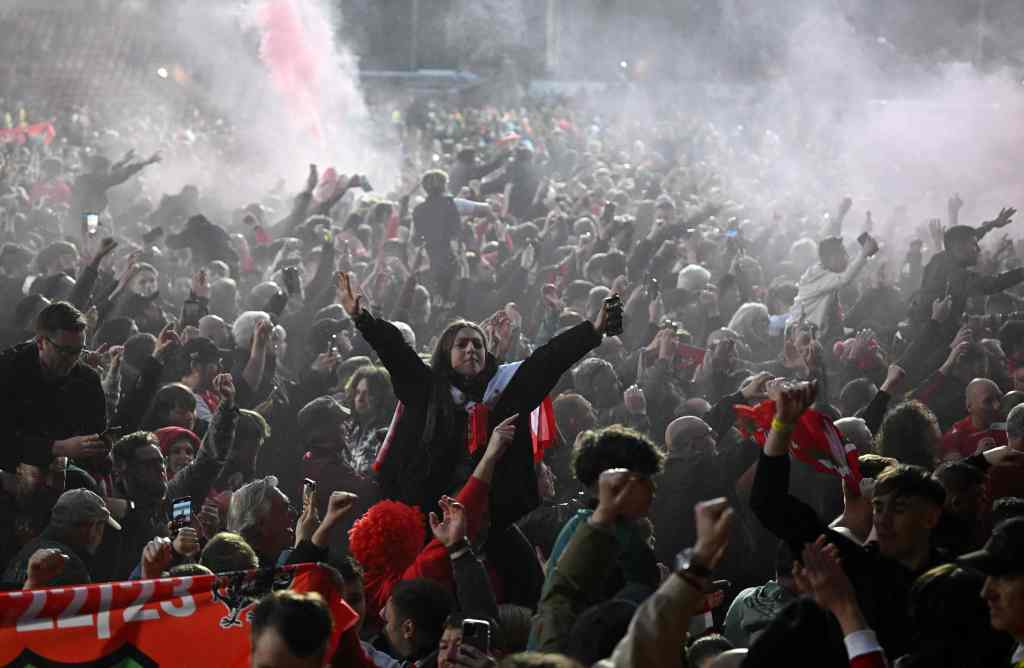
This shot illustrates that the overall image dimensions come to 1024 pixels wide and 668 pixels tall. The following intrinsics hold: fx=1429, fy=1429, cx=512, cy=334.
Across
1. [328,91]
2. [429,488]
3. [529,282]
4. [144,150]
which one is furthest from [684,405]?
[328,91]

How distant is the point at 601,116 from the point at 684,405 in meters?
25.8

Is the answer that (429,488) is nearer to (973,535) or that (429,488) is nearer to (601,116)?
(973,535)

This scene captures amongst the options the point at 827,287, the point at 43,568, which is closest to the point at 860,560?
the point at 43,568

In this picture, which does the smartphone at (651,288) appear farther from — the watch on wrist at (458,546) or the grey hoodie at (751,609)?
the watch on wrist at (458,546)

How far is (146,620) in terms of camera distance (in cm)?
393

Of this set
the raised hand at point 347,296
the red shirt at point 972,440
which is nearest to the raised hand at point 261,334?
the raised hand at point 347,296

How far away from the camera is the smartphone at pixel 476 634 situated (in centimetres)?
385

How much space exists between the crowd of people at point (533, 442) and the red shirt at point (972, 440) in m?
0.02

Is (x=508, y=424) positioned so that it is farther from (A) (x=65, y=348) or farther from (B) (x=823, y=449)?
(A) (x=65, y=348)

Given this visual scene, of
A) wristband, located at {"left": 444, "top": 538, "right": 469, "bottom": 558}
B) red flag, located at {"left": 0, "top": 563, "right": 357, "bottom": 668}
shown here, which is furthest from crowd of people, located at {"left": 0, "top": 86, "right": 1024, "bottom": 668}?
red flag, located at {"left": 0, "top": 563, "right": 357, "bottom": 668}

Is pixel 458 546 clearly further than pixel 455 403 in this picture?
No

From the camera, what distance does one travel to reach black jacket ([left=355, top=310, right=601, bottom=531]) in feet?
18.4

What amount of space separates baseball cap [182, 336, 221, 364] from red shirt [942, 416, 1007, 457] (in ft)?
12.3

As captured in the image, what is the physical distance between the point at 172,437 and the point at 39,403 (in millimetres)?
678
